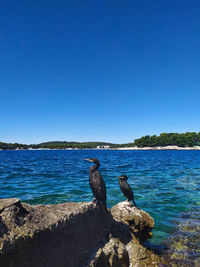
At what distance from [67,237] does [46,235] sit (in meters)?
0.51

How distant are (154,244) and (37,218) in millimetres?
4701

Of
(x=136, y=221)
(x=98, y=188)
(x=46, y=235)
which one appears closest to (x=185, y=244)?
(x=136, y=221)

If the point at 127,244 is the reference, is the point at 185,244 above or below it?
below

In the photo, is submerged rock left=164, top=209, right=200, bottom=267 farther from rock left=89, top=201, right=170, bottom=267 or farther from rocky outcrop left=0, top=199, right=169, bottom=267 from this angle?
rocky outcrop left=0, top=199, right=169, bottom=267

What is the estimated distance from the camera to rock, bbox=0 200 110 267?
279 cm

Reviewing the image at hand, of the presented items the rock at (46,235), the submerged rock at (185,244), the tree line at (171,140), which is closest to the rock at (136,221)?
the submerged rock at (185,244)

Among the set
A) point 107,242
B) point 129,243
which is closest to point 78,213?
point 107,242

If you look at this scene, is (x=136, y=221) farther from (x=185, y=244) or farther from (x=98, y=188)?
(x=185, y=244)

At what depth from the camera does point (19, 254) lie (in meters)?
2.77

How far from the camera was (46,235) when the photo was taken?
3.15 meters

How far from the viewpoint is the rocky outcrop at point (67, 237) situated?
286 cm

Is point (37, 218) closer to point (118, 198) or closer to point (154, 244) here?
point (154, 244)

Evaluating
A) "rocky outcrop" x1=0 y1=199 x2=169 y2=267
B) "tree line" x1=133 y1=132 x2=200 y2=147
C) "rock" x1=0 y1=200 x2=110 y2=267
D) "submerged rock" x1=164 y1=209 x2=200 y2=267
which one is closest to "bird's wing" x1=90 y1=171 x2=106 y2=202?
"rocky outcrop" x1=0 y1=199 x2=169 y2=267

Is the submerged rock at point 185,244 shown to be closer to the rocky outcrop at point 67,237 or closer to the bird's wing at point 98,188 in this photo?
the rocky outcrop at point 67,237
